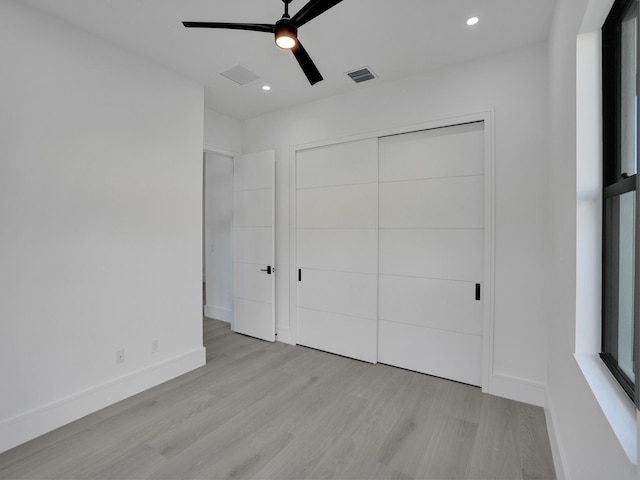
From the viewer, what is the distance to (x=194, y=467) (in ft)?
6.00

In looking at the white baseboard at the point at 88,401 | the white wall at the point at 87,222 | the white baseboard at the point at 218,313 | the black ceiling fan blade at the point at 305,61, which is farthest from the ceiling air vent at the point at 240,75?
the white baseboard at the point at 218,313

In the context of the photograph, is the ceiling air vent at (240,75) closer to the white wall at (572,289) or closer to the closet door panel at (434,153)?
the closet door panel at (434,153)

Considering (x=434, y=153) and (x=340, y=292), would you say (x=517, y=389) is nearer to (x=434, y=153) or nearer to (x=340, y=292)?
(x=340, y=292)

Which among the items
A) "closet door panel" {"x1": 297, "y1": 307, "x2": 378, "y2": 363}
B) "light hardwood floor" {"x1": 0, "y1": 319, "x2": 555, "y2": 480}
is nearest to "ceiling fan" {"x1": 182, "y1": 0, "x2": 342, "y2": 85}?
"light hardwood floor" {"x1": 0, "y1": 319, "x2": 555, "y2": 480}

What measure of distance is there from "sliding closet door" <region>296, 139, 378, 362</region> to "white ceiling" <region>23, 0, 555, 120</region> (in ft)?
2.82

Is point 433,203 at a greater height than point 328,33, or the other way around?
point 328,33

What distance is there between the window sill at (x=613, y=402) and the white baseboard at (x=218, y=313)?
14.0ft

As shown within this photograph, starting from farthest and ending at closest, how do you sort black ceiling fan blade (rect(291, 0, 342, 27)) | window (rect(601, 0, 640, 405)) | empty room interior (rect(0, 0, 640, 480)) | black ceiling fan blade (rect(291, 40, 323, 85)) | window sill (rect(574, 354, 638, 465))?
black ceiling fan blade (rect(291, 40, 323, 85)), black ceiling fan blade (rect(291, 0, 342, 27)), empty room interior (rect(0, 0, 640, 480)), window (rect(601, 0, 640, 405)), window sill (rect(574, 354, 638, 465))

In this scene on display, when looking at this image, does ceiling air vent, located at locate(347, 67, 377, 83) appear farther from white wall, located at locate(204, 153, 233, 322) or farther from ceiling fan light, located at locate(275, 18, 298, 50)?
white wall, located at locate(204, 153, 233, 322)

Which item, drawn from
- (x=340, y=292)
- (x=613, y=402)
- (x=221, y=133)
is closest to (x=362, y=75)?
(x=221, y=133)

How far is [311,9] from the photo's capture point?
167 cm

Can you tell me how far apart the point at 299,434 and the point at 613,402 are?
176cm

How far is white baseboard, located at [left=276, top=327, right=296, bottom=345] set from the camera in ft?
12.6

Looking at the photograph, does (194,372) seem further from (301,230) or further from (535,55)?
(535,55)
